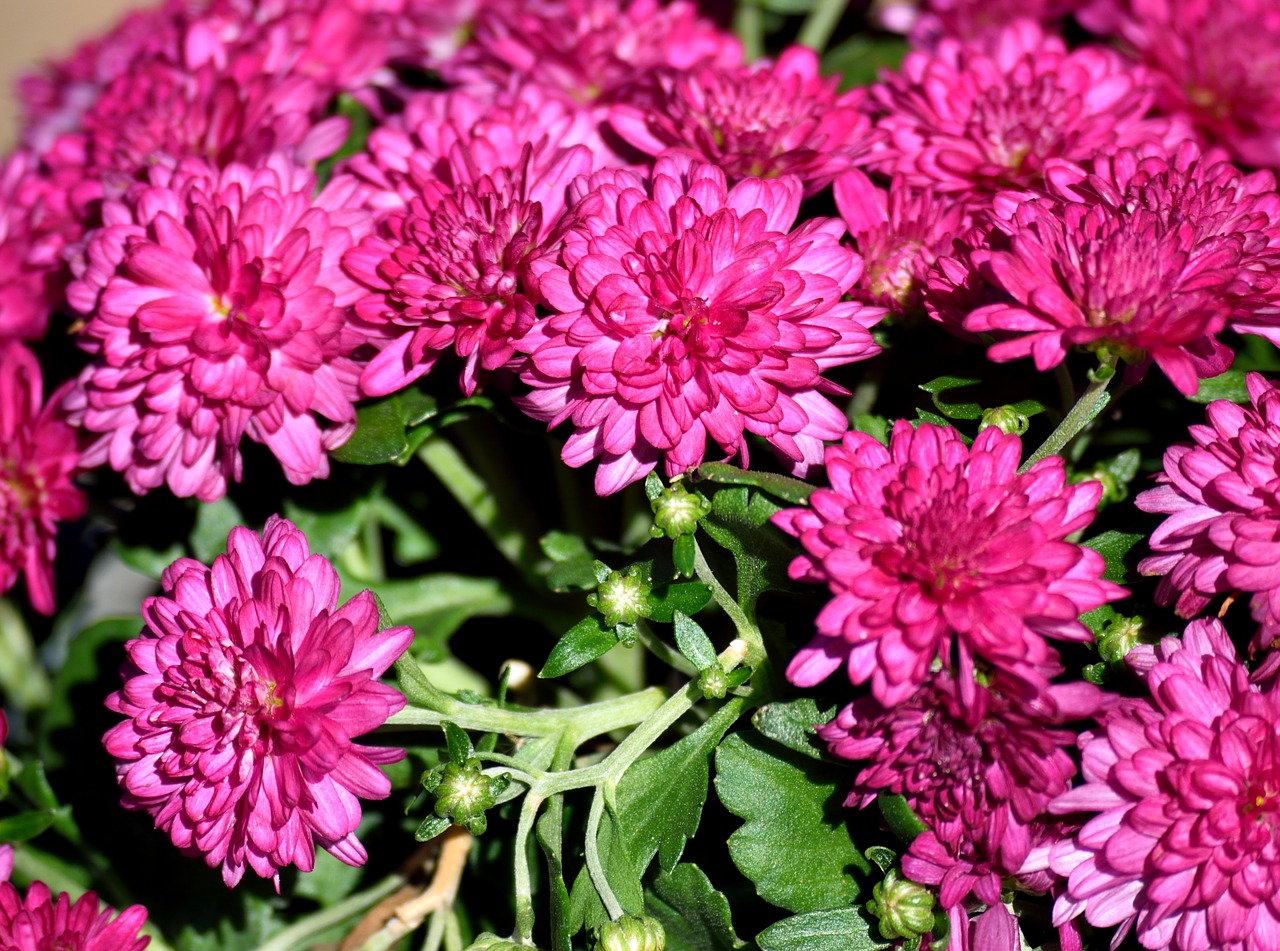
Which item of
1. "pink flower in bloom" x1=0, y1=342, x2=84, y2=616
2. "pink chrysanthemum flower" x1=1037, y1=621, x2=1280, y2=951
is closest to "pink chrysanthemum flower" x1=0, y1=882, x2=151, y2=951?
"pink flower in bloom" x1=0, y1=342, x2=84, y2=616

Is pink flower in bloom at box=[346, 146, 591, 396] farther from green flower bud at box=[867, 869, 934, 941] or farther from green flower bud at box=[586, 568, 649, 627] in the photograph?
green flower bud at box=[867, 869, 934, 941]

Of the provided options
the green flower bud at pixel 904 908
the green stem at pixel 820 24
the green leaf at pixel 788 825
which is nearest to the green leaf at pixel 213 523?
the green leaf at pixel 788 825

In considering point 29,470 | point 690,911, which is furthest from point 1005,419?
point 29,470

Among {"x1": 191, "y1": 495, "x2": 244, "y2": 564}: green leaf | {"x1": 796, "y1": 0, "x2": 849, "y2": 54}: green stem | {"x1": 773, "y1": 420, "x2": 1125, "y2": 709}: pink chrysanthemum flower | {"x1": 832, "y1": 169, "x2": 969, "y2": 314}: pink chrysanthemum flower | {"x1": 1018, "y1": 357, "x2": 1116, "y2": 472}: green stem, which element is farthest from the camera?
{"x1": 796, "y1": 0, "x2": 849, "y2": 54}: green stem

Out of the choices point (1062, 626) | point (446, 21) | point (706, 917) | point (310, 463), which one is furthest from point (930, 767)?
point (446, 21)

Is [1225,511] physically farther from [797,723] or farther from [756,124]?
[756,124]

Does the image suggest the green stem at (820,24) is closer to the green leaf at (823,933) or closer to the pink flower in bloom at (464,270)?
the pink flower in bloom at (464,270)
